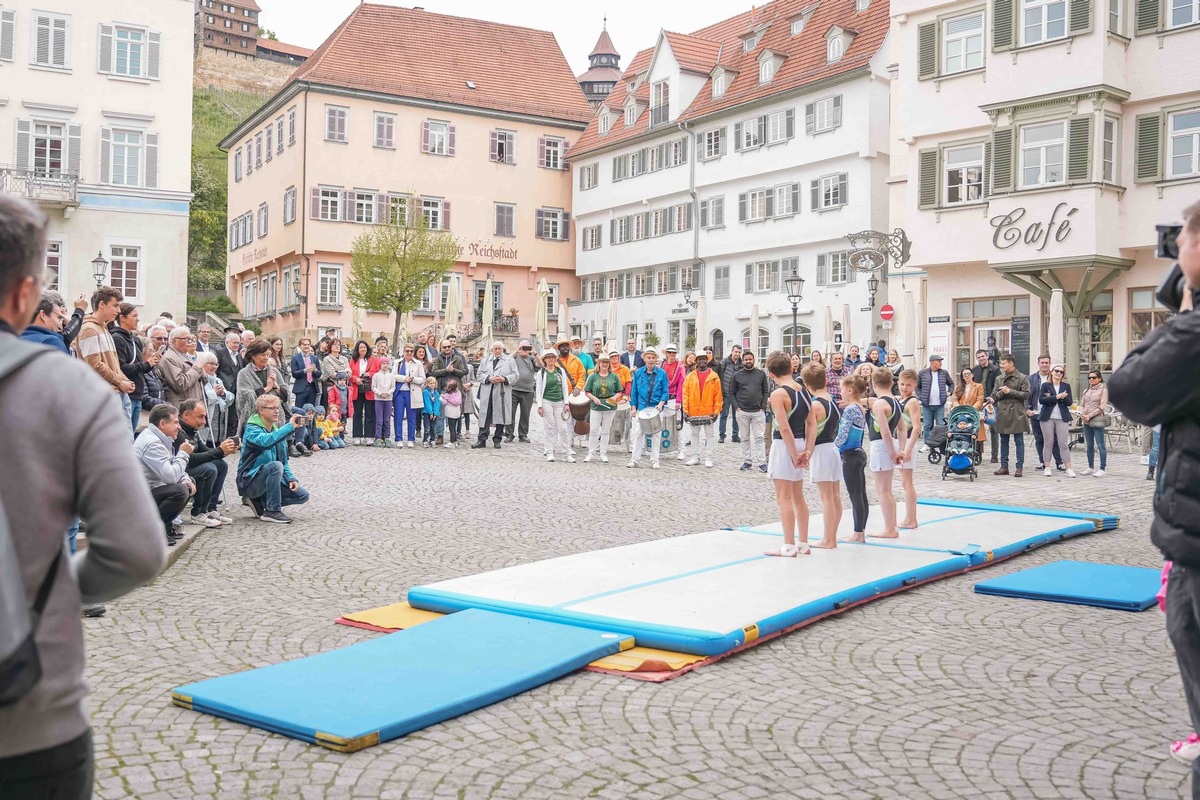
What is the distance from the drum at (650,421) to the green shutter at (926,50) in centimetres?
1876

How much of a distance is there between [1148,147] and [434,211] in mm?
34144

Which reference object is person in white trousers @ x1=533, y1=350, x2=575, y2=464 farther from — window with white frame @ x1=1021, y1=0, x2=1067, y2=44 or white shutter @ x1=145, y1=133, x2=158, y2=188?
white shutter @ x1=145, y1=133, x2=158, y2=188

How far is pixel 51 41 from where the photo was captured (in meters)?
38.2

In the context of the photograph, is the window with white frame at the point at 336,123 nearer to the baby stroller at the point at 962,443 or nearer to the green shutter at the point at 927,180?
the green shutter at the point at 927,180

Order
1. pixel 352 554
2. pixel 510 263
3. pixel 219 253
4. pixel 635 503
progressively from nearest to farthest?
1. pixel 352 554
2. pixel 635 503
3. pixel 510 263
4. pixel 219 253

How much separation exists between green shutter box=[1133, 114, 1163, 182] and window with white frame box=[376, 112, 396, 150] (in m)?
34.9

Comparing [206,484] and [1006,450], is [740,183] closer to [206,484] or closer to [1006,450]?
[1006,450]

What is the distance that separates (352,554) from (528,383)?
12.8 metres

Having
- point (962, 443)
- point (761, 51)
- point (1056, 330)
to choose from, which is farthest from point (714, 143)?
point (962, 443)

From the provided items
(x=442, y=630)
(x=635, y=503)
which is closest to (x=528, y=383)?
(x=635, y=503)

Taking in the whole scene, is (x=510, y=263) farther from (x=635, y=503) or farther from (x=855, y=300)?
(x=635, y=503)

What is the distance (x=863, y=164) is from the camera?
4250cm

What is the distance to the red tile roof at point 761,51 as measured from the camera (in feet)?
146

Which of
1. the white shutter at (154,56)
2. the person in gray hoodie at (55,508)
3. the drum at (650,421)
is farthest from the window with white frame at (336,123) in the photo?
the person in gray hoodie at (55,508)
